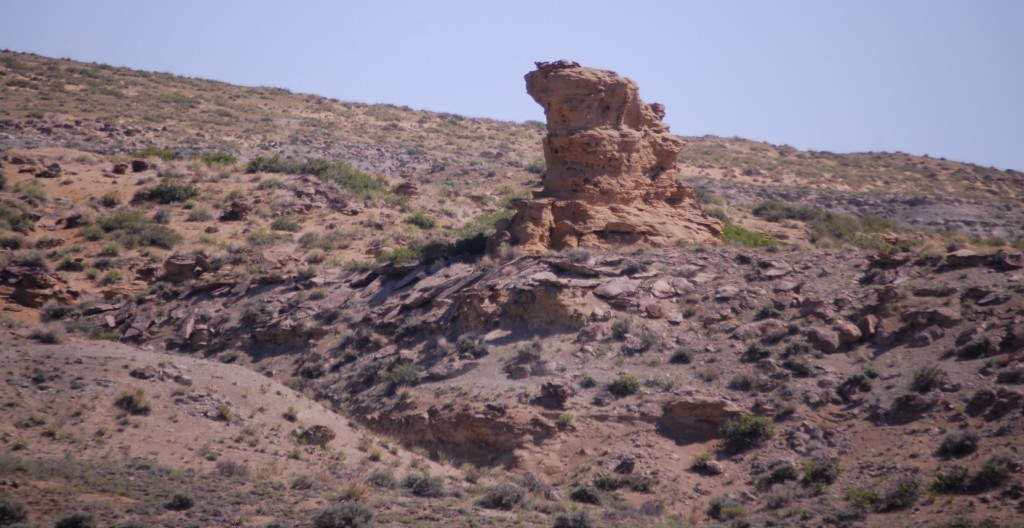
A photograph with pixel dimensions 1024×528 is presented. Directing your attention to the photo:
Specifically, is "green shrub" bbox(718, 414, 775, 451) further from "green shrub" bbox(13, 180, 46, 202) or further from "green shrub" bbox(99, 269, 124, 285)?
"green shrub" bbox(13, 180, 46, 202)

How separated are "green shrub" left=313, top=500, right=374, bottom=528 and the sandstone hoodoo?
11.7 meters

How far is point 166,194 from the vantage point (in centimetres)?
3484

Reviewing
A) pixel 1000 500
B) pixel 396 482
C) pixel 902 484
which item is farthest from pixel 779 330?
pixel 396 482

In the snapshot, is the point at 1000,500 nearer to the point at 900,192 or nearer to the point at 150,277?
the point at 150,277

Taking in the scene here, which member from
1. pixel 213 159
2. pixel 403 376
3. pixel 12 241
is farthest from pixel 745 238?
pixel 213 159

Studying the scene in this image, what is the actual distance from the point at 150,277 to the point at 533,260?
1318 centimetres

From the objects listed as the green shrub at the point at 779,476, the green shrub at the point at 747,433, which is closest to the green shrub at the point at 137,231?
the green shrub at the point at 747,433

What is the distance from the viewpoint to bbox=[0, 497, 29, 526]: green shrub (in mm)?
11945

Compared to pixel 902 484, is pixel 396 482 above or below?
below

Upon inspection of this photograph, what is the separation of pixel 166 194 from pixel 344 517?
2459cm

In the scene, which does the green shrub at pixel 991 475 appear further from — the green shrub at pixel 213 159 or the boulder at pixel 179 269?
the green shrub at pixel 213 159

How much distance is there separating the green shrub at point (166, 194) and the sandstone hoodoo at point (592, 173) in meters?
15.1

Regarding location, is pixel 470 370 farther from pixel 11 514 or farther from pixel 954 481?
pixel 11 514

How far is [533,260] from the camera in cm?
2358
